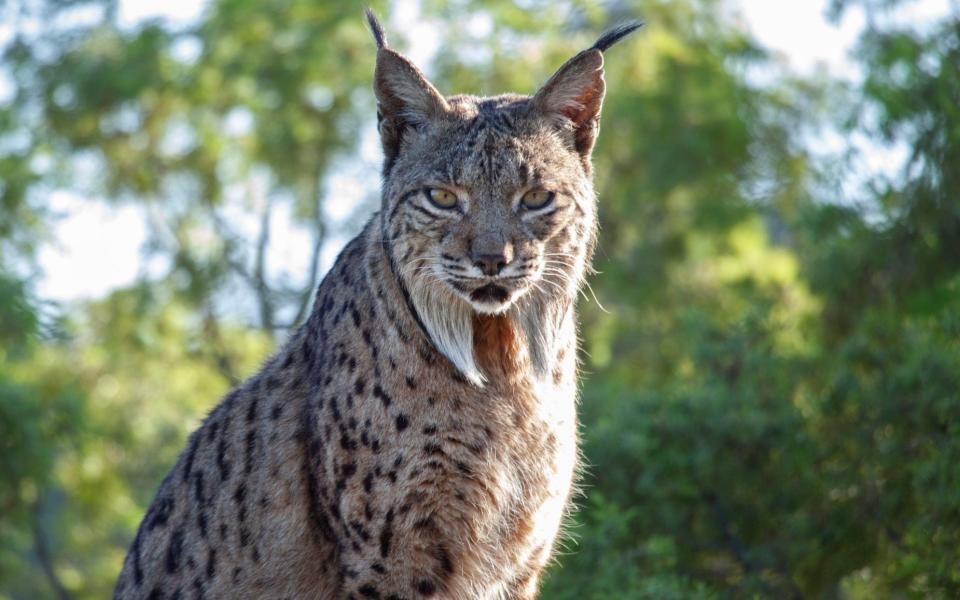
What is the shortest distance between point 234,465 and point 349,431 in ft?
2.93

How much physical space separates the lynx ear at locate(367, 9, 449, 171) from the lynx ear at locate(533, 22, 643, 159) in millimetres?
530

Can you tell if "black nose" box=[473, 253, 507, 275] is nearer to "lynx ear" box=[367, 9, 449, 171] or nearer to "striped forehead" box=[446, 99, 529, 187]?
"striped forehead" box=[446, 99, 529, 187]

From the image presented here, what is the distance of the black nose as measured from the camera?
19.5ft

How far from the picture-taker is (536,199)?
6.26m

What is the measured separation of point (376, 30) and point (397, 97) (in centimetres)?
36

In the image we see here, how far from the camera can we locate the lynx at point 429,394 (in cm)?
612

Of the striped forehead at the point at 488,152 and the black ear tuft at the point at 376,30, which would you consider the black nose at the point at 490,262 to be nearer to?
the striped forehead at the point at 488,152

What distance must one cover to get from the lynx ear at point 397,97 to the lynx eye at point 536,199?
634 millimetres

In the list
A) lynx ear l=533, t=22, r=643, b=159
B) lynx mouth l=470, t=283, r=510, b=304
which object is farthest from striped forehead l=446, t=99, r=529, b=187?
lynx mouth l=470, t=283, r=510, b=304

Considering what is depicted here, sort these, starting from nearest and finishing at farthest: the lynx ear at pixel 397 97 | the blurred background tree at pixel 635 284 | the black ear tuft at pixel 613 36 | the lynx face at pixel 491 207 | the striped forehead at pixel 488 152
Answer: the lynx face at pixel 491 207, the striped forehead at pixel 488 152, the lynx ear at pixel 397 97, the black ear tuft at pixel 613 36, the blurred background tree at pixel 635 284

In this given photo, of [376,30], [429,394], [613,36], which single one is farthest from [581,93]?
[429,394]

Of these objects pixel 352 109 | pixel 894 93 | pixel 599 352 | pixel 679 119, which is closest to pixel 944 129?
pixel 894 93

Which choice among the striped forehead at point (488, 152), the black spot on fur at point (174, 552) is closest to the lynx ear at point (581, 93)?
the striped forehead at point (488, 152)

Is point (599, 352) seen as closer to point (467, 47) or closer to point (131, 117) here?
point (467, 47)
